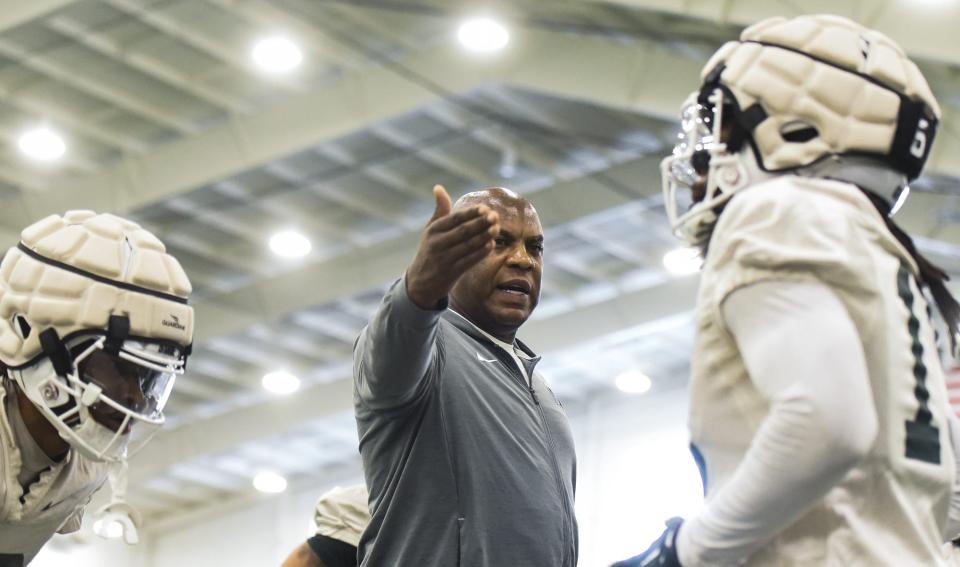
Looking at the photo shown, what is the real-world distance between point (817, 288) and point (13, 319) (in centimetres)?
218

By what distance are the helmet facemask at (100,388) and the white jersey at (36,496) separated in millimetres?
108

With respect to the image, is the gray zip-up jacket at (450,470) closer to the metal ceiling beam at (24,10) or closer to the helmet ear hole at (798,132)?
the helmet ear hole at (798,132)

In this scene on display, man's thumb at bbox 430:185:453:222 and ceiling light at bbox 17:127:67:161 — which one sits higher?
man's thumb at bbox 430:185:453:222

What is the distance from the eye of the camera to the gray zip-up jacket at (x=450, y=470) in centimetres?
Result: 290

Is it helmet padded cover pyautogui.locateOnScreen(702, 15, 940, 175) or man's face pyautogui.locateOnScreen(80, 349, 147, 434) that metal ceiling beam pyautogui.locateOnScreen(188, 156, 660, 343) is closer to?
man's face pyautogui.locateOnScreen(80, 349, 147, 434)

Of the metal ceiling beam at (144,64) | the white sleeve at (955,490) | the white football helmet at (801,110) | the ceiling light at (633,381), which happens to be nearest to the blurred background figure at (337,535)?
the white sleeve at (955,490)

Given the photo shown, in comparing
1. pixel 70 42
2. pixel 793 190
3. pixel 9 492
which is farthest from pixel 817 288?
pixel 70 42

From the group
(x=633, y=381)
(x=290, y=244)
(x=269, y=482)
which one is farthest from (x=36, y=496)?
(x=269, y=482)

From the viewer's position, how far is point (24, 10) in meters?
9.22

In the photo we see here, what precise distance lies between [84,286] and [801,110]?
1940 mm

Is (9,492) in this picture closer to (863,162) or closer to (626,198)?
(863,162)

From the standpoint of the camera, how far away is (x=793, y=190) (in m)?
2.23

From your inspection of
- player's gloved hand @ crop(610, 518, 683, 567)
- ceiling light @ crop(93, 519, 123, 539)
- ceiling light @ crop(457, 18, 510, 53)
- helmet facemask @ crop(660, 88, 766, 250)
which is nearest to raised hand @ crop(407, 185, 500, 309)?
helmet facemask @ crop(660, 88, 766, 250)

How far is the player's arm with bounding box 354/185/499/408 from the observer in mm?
2465
